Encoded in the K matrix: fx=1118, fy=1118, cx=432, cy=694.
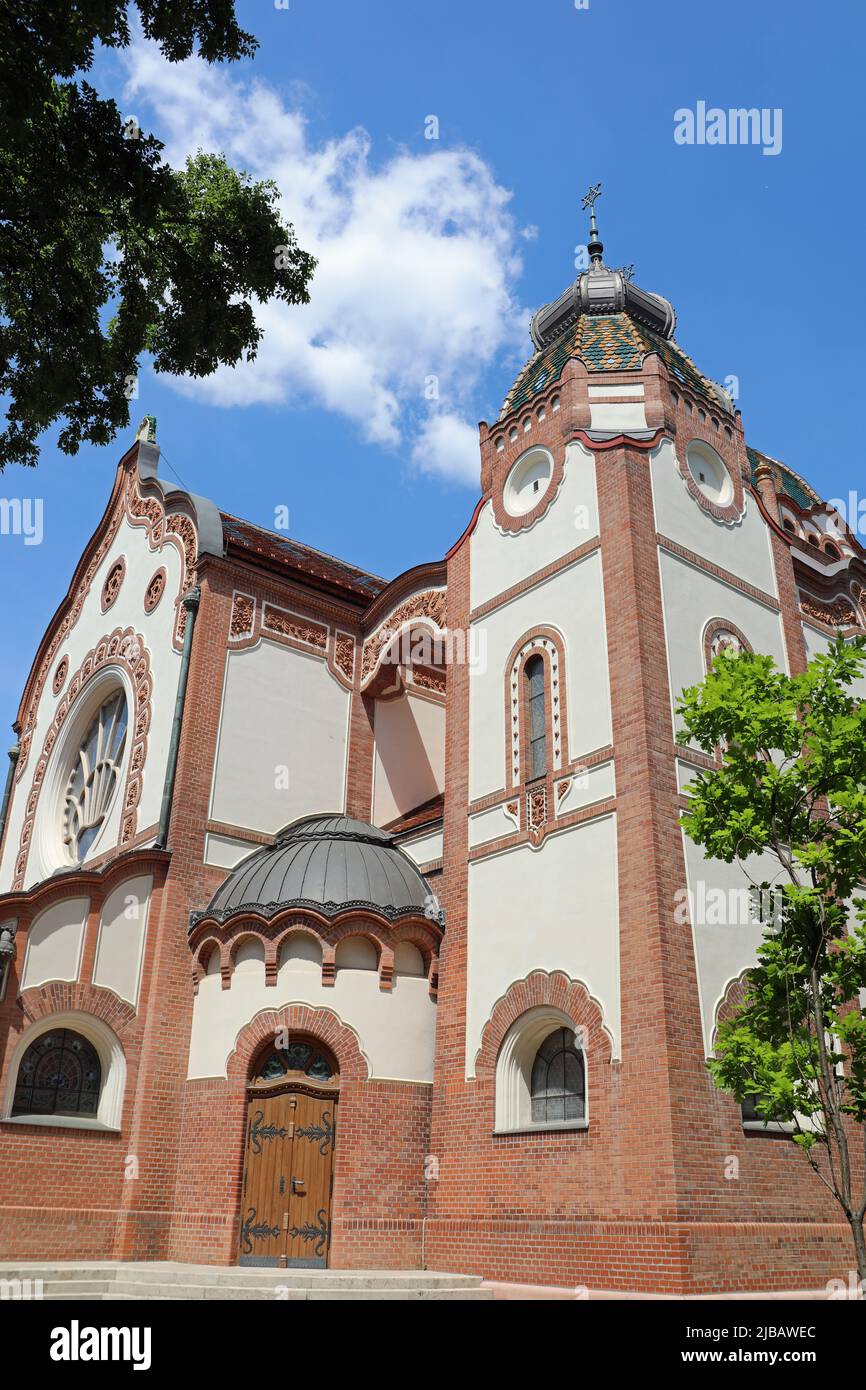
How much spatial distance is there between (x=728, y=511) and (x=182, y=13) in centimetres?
1048

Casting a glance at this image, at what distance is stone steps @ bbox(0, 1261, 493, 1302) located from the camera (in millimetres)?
11109

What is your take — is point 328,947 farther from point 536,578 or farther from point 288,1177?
point 536,578

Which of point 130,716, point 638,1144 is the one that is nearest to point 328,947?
point 638,1144

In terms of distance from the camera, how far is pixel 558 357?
1819cm

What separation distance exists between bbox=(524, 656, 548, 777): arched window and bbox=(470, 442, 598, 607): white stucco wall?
1.52 metres

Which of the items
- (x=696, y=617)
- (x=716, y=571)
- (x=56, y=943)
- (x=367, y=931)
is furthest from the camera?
(x=56, y=943)

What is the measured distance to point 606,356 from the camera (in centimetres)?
1731

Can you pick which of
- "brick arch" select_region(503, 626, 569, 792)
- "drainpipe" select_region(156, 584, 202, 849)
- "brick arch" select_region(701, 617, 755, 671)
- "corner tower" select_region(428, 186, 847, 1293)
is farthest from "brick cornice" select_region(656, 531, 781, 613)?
"drainpipe" select_region(156, 584, 202, 849)

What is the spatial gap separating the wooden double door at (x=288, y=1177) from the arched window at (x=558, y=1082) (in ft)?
8.87

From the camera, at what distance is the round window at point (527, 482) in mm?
17078

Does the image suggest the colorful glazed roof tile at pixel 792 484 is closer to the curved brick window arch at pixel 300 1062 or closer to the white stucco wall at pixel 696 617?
the white stucco wall at pixel 696 617

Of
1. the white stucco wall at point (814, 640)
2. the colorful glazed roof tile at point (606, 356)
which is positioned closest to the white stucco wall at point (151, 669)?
the colorful glazed roof tile at point (606, 356)

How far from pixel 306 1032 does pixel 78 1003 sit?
11.5 ft

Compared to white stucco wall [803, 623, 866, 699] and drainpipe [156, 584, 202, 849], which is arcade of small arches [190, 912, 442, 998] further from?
white stucco wall [803, 623, 866, 699]
